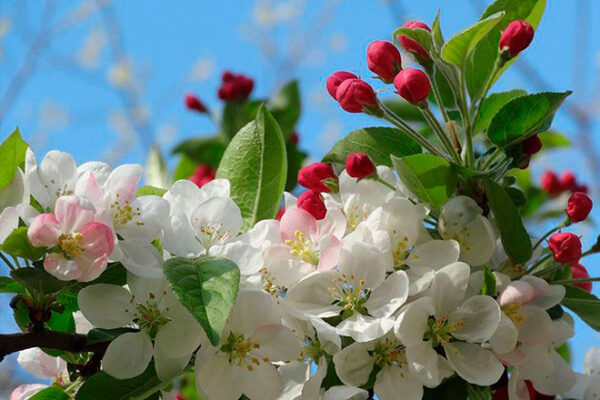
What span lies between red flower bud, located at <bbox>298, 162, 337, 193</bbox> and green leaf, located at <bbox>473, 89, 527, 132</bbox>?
23cm

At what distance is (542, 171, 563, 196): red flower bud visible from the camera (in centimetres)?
233

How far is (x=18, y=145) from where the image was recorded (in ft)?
3.40

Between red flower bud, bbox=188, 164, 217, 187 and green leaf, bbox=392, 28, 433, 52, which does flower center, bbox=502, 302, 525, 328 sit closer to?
green leaf, bbox=392, 28, 433, 52

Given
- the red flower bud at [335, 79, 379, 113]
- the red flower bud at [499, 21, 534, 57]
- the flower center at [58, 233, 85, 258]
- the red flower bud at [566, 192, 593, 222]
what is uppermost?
the flower center at [58, 233, 85, 258]

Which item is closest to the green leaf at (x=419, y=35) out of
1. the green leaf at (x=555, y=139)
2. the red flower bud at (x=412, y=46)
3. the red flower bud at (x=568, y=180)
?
the red flower bud at (x=412, y=46)

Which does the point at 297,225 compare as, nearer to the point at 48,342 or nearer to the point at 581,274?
the point at 48,342

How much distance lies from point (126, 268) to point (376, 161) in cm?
39

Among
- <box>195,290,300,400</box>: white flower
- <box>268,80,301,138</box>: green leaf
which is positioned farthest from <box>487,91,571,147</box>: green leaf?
<box>268,80,301,138</box>: green leaf

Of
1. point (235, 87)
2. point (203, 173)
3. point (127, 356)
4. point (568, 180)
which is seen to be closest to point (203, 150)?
point (203, 173)

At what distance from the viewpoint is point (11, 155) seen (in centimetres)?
103

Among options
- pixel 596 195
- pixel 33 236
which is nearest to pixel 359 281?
pixel 33 236

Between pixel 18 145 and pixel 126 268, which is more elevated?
pixel 18 145

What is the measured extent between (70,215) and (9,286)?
14 centimetres

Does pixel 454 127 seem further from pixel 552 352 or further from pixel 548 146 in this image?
pixel 548 146
